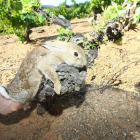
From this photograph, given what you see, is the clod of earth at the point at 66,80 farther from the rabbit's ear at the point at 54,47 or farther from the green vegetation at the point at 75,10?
the green vegetation at the point at 75,10

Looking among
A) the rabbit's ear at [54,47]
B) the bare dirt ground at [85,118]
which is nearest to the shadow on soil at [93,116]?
the bare dirt ground at [85,118]

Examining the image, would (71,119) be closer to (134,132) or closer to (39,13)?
(134,132)

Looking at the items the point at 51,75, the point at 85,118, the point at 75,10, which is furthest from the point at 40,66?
the point at 75,10

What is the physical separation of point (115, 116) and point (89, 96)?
58 centimetres

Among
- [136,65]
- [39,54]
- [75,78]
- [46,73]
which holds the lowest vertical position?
[136,65]

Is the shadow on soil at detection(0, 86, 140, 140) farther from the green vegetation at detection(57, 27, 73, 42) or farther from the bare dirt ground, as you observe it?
the green vegetation at detection(57, 27, 73, 42)

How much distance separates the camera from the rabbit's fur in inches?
58.4

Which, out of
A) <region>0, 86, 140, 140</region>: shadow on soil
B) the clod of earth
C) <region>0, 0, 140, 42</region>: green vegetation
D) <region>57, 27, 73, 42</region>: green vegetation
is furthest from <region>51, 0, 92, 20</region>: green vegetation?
the clod of earth

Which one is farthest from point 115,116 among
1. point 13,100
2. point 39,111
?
point 13,100

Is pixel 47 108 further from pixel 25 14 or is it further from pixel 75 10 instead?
pixel 75 10

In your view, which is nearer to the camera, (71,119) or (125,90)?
(71,119)

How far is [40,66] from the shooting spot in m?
1.48

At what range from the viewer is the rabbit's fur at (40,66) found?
1484 mm

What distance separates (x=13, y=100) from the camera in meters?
1.65
